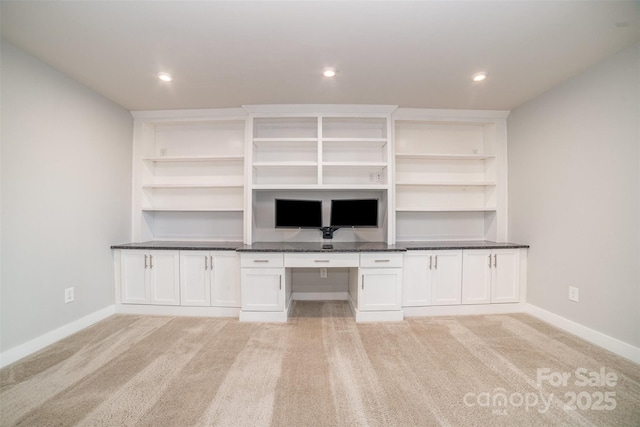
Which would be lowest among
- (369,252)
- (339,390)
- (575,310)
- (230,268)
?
(339,390)

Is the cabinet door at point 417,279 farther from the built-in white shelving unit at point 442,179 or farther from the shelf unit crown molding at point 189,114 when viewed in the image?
the shelf unit crown molding at point 189,114

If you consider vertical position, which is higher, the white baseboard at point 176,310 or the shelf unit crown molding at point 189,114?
the shelf unit crown molding at point 189,114

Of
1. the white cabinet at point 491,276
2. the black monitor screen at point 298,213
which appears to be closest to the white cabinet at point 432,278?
the white cabinet at point 491,276

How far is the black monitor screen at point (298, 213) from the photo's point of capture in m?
3.01

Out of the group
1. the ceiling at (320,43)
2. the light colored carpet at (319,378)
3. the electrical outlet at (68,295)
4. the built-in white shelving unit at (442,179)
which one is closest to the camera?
the light colored carpet at (319,378)

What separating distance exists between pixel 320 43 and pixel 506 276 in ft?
10.4

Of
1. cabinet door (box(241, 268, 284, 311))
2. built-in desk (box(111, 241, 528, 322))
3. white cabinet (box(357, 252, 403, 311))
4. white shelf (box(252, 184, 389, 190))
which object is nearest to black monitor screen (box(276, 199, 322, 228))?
white shelf (box(252, 184, 389, 190))

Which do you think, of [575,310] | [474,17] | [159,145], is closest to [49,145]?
[159,145]

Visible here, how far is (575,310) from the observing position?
236cm

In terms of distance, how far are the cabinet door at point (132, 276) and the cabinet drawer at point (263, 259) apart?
127cm

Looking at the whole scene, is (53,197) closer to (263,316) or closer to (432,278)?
(263,316)

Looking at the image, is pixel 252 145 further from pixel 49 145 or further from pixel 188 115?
pixel 49 145

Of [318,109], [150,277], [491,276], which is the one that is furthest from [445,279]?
[150,277]

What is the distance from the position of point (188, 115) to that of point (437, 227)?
3.65 m
